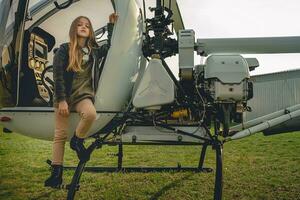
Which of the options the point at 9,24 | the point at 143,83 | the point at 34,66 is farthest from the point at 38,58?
the point at 143,83

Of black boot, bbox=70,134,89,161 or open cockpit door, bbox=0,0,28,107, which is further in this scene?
open cockpit door, bbox=0,0,28,107

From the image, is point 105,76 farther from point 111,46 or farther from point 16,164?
point 16,164

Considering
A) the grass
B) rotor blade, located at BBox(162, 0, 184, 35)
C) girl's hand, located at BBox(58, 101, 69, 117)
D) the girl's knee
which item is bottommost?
the grass

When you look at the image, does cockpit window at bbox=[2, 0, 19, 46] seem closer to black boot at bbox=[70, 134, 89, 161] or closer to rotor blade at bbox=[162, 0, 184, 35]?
black boot at bbox=[70, 134, 89, 161]

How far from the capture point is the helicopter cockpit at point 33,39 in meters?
3.99

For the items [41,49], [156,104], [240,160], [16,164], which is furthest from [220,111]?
[16,164]

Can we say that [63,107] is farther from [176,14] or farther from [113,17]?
[176,14]

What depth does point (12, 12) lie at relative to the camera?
159 inches

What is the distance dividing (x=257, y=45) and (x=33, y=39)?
280 centimetres

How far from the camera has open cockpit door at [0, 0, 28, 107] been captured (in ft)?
13.0

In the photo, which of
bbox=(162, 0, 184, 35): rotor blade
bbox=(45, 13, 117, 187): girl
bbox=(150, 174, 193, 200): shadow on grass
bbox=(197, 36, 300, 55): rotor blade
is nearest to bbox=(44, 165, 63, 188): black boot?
bbox=(45, 13, 117, 187): girl

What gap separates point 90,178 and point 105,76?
99.4 inches

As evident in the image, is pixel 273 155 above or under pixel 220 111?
under

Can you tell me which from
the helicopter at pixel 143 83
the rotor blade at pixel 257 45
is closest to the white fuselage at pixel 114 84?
the helicopter at pixel 143 83
